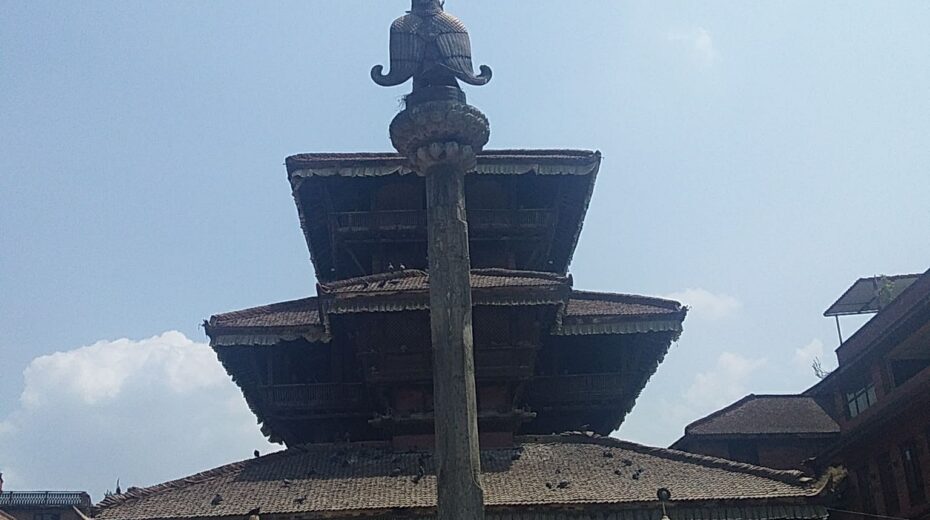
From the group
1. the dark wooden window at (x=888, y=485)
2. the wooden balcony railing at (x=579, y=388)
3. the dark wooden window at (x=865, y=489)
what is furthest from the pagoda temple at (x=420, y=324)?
the dark wooden window at (x=865, y=489)

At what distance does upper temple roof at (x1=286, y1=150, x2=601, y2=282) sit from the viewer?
30.0 meters

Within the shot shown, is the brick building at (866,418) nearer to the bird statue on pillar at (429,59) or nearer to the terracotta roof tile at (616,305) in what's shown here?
the terracotta roof tile at (616,305)

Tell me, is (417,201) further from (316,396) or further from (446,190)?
(446,190)

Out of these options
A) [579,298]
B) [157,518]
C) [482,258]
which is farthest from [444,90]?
[482,258]

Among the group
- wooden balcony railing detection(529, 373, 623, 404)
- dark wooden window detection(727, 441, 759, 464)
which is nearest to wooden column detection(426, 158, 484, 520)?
wooden balcony railing detection(529, 373, 623, 404)

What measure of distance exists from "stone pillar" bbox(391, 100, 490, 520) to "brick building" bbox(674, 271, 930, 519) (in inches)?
905

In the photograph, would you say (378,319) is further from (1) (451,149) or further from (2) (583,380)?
(1) (451,149)

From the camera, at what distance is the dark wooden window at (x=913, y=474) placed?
131ft

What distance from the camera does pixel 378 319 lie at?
25.4 meters

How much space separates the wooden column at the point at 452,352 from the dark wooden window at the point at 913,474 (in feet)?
100

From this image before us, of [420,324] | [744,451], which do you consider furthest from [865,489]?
[420,324]

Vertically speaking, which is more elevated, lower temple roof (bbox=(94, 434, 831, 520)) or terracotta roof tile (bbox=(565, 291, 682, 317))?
terracotta roof tile (bbox=(565, 291, 682, 317))

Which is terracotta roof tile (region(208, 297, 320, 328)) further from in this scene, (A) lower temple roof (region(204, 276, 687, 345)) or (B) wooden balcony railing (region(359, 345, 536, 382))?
(B) wooden balcony railing (region(359, 345, 536, 382))

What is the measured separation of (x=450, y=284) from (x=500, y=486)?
9250 millimetres
